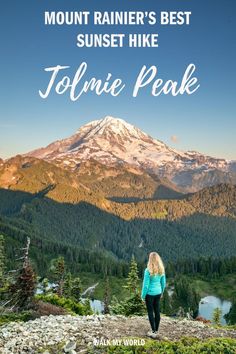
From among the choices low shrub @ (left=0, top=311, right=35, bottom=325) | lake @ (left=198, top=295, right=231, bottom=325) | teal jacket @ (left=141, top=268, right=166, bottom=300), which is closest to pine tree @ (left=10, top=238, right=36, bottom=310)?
low shrub @ (left=0, top=311, right=35, bottom=325)

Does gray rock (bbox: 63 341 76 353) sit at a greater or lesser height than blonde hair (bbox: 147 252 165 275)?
lesser

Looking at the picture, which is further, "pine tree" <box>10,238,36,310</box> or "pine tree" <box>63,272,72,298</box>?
"pine tree" <box>63,272,72,298</box>

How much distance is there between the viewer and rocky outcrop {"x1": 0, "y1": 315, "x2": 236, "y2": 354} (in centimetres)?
2086

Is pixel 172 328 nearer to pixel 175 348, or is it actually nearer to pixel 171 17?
pixel 175 348

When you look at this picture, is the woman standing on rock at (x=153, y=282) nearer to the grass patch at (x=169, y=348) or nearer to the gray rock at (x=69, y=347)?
the grass patch at (x=169, y=348)

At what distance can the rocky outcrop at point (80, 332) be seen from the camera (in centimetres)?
2086

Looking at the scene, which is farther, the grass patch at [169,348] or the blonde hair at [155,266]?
the blonde hair at [155,266]

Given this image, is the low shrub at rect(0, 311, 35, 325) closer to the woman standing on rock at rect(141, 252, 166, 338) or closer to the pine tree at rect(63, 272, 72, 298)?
the woman standing on rock at rect(141, 252, 166, 338)

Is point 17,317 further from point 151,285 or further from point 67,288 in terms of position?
point 67,288

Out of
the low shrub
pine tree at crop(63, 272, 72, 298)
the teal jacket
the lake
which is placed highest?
the teal jacket

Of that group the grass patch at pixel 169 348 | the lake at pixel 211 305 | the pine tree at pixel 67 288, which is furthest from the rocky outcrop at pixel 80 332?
the lake at pixel 211 305

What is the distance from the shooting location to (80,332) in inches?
881

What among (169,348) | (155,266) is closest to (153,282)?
(155,266)

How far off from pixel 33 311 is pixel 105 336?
415 inches
